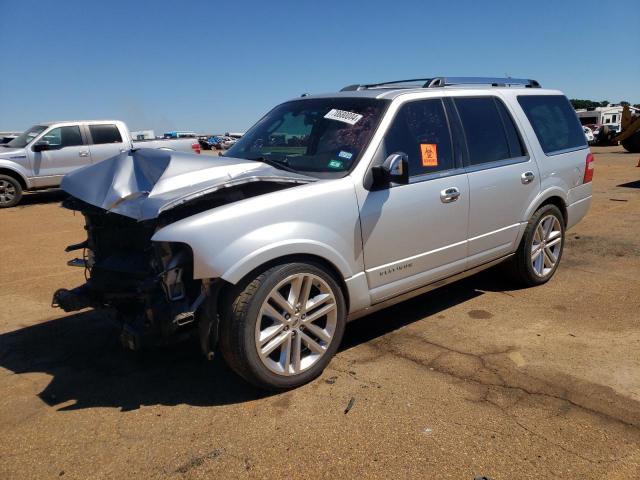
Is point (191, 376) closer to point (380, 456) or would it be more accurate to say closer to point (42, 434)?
point (42, 434)

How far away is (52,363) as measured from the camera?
12.6 feet

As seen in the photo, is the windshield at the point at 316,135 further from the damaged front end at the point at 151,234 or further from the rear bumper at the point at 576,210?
the rear bumper at the point at 576,210

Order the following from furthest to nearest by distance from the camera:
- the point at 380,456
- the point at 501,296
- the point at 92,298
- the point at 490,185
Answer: the point at 501,296 < the point at 490,185 < the point at 92,298 < the point at 380,456

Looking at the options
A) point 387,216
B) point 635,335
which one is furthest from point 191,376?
point 635,335

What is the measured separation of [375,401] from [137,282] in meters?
1.64

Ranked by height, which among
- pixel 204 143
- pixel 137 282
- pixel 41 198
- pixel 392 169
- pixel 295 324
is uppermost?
pixel 392 169

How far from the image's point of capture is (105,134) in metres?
13.1

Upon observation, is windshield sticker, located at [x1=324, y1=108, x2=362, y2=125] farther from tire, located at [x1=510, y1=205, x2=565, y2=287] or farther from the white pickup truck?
the white pickup truck

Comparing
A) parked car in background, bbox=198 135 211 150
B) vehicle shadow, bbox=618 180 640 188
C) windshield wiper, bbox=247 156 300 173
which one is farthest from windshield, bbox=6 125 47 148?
parked car in background, bbox=198 135 211 150

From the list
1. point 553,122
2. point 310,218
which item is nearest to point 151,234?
point 310,218

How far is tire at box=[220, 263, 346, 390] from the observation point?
298 centimetres

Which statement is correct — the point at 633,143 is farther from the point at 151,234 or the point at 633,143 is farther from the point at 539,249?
the point at 151,234

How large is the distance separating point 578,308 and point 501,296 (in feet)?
2.16

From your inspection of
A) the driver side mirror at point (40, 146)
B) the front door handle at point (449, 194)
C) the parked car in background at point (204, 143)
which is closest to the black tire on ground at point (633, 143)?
the parked car in background at point (204, 143)
